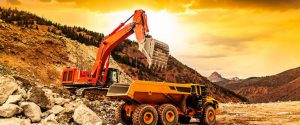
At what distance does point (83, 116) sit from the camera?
14.8 m

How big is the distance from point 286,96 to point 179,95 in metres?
80.3

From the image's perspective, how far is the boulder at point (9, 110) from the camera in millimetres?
13188

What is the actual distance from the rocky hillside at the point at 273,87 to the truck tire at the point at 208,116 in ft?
242

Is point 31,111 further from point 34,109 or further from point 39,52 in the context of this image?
point 39,52

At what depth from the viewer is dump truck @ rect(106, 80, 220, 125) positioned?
49.9 ft

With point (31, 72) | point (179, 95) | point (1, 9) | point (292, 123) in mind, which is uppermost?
point (1, 9)

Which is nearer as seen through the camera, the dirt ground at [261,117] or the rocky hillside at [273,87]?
the dirt ground at [261,117]

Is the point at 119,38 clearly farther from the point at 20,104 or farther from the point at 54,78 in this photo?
the point at 20,104

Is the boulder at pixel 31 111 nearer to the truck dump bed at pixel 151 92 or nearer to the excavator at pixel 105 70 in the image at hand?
the truck dump bed at pixel 151 92

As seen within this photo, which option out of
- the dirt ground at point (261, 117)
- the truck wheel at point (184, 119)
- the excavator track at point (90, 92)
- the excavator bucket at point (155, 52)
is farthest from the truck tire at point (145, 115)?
the excavator track at point (90, 92)

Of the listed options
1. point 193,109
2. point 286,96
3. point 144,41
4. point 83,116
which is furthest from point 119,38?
point 286,96

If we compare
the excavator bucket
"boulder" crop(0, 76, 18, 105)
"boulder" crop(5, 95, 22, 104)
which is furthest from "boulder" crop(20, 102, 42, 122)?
the excavator bucket

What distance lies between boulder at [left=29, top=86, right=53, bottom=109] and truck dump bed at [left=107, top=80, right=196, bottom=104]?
8.83 ft

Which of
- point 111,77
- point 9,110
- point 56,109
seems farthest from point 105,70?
point 9,110
